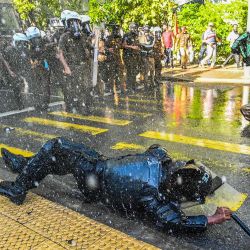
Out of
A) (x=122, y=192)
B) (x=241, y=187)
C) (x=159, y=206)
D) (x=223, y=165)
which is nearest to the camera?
(x=159, y=206)

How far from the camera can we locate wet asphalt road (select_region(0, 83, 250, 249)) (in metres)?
3.40

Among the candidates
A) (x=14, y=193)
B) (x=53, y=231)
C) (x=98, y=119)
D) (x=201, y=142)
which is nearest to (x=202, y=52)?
(x=98, y=119)

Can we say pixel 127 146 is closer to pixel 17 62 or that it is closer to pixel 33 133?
pixel 33 133

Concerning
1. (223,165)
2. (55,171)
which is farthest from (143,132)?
(55,171)

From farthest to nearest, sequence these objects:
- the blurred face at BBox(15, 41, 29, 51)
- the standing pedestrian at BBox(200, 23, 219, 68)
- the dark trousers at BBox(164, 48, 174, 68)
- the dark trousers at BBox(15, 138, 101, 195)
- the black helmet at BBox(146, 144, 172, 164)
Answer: the dark trousers at BBox(164, 48, 174, 68) → the standing pedestrian at BBox(200, 23, 219, 68) → the blurred face at BBox(15, 41, 29, 51) → the dark trousers at BBox(15, 138, 101, 195) → the black helmet at BBox(146, 144, 172, 164)

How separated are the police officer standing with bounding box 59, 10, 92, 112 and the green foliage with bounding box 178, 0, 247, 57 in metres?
8.75

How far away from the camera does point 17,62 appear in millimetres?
9461

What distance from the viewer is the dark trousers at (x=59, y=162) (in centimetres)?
351

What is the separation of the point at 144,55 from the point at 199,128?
18.8 ft

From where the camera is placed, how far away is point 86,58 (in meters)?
8.41

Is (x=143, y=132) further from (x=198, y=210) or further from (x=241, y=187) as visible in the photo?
(x=198, y=210)

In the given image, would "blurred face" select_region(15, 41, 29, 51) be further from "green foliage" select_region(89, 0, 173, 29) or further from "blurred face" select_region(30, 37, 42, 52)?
"green foliage" select_region(89, 0, 173, 29)

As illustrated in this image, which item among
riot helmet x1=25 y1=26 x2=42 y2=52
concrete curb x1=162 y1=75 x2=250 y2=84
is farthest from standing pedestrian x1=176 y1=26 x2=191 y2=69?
riot helmet x1=25 y1=26 x2=42 y2=52

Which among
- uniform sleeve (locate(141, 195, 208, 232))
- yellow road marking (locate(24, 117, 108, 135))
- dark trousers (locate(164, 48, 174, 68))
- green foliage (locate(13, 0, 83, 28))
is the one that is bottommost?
yellow road marking (locate(24, 117, 108, 135))
